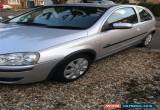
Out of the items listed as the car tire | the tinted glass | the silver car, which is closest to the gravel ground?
the car tire

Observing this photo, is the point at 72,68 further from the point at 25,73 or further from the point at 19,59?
the point at 19,59

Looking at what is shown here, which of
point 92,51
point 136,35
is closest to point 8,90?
point 92,51

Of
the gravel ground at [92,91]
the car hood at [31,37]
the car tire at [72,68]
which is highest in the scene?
the car hood at [31,37]

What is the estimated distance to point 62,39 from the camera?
4.96 meters

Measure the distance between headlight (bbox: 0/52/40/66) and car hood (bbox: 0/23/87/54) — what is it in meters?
0.08

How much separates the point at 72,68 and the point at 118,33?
1468 millimetres

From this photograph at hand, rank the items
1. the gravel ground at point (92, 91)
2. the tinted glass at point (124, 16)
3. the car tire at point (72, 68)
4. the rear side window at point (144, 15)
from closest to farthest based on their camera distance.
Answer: the gravel ground at point (92, 91) < the car tire at point (72, 68) < the tinted glass at point (124, 16) < the rear side window at point (144, 15)

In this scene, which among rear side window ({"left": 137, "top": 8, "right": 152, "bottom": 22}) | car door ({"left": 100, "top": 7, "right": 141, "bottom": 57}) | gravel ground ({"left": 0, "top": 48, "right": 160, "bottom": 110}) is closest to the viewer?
gravel ground ({"left": 0, "top": 48, "right": 160, "bottom": 110})

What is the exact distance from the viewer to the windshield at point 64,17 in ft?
18.7

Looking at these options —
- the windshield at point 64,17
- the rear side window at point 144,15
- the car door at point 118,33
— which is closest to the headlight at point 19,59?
the windshield at point 64,17

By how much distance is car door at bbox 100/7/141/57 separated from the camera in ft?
19.1

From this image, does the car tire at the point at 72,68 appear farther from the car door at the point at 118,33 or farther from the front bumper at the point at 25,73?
the car door at the point at 118,33

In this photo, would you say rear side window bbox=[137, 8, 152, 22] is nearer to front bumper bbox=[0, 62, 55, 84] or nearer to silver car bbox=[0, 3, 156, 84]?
silver car bbox=[0, 3, 156, 84]

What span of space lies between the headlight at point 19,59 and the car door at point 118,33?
64.2 inches
